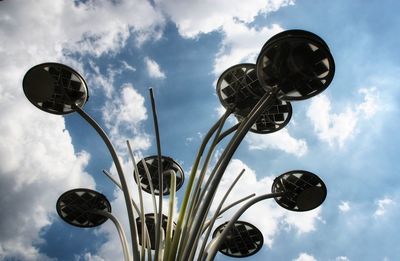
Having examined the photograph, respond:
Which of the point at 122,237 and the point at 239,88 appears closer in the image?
the point at 122,237

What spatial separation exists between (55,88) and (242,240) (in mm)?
11948

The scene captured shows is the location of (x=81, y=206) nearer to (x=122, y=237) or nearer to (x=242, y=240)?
(x=122, y=237)

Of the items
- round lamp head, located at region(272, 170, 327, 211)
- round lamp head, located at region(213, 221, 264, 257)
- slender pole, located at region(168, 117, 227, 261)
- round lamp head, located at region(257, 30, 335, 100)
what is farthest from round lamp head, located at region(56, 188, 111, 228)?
round lamp head, located at region(257, 30, 335, 100)

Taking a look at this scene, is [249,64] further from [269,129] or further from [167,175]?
[167,175]

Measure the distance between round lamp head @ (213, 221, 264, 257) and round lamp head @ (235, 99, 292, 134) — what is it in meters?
5.05

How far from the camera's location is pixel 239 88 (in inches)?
622

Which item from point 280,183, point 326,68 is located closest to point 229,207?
point 280,183

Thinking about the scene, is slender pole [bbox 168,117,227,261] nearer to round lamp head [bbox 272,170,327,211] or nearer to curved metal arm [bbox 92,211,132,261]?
curved metal arm [bbox 92,211,132,261]

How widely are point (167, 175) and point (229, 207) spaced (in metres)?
3.93

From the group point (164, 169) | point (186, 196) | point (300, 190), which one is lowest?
point (186, 196)

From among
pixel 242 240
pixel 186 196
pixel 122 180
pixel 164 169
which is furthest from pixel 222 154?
pixel 242 240

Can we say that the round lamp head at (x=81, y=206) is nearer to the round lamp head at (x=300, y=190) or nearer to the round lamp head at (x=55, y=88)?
the round lamp head at (x=55, y=88)

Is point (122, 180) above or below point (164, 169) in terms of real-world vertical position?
below

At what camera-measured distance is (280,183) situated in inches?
699
